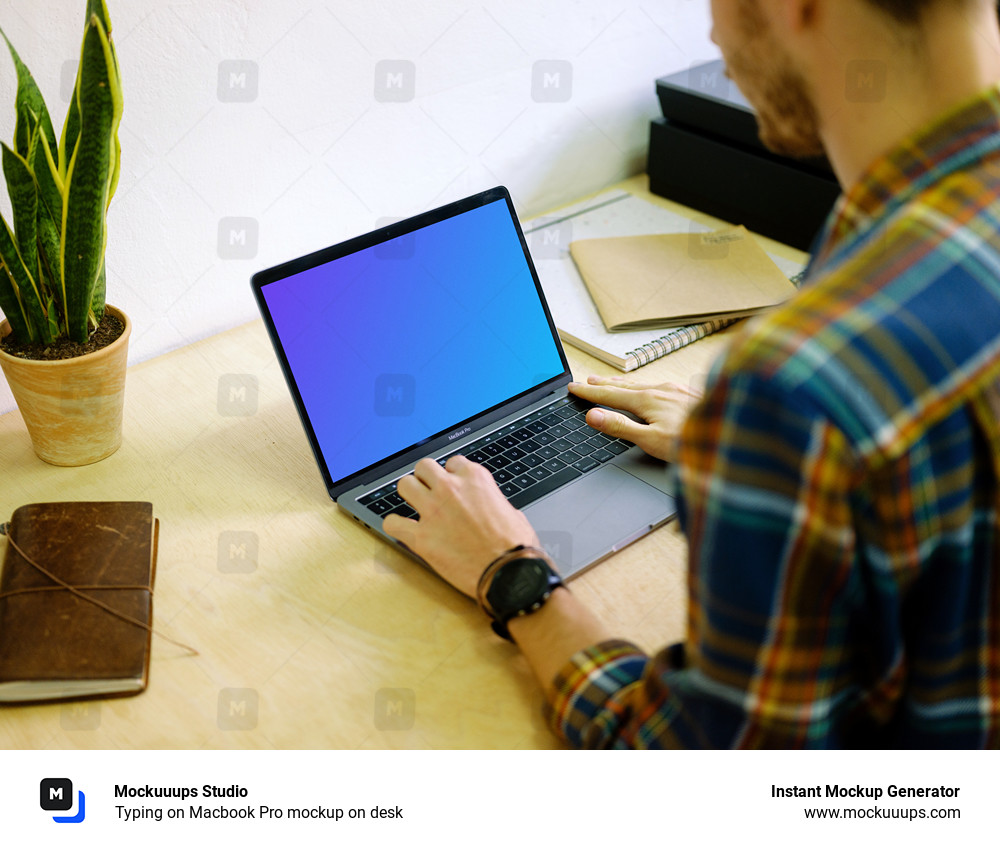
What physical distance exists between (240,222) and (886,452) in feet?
3.28

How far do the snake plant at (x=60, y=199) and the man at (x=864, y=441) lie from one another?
0.60 meters

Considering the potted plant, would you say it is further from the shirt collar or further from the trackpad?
the shirt collar

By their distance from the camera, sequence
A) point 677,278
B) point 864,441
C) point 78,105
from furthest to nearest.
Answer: point 677,278, point 78,105, point 864,441

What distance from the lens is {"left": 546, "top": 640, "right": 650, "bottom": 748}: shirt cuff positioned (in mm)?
713

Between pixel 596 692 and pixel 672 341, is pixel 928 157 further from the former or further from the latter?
pixel 672 341

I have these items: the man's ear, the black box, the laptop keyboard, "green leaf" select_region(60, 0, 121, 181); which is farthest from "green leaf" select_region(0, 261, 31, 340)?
the black box

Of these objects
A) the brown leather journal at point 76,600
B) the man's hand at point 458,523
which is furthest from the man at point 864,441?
the brown leather journal at point 76,600

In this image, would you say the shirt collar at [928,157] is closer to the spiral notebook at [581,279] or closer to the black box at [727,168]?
A: the spiral notebook at [581,279]

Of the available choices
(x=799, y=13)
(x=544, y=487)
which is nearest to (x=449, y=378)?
(x=544, y=487)

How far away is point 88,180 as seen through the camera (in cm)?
95

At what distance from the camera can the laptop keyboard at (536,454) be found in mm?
1002

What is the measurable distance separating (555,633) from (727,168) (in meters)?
1.02

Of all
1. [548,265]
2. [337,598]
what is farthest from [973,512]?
[548,265]

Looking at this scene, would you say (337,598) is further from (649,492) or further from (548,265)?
(548,265)
